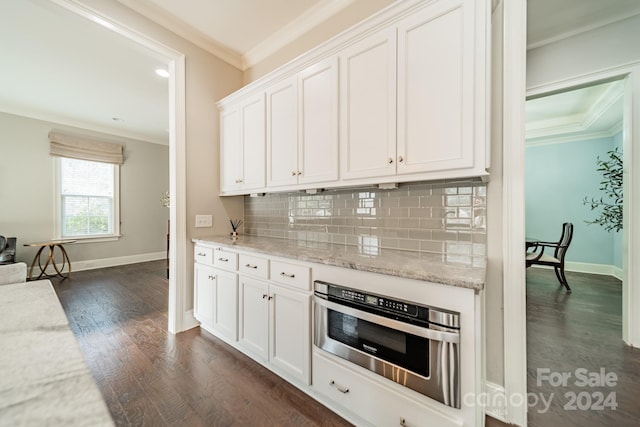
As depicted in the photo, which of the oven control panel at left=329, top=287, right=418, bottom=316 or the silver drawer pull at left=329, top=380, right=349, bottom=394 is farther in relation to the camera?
the silver drawer pull at left=329, top=380, right=349, bottom=394

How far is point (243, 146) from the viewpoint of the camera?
2.57m

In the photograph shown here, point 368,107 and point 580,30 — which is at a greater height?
point 580,30

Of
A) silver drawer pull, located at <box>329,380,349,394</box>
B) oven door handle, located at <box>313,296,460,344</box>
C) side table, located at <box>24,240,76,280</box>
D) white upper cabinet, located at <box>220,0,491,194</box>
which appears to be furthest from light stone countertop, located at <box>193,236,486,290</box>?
side table, located at <box>24,240,76,280</box>

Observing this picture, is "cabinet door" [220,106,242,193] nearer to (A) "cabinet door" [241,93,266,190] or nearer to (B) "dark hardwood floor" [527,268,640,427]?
(A) "cabinet door" [241,93,266,190]

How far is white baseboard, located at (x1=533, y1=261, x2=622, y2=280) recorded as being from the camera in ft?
14.8

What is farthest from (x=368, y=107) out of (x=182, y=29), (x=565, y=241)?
(x=565, y=241)

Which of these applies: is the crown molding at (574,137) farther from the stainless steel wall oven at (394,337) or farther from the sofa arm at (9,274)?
the sofa arm at (9,274)

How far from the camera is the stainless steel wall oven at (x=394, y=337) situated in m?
1.11

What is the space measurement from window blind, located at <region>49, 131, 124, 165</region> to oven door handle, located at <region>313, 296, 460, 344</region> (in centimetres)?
605

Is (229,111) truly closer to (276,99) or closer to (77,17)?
(276,99)

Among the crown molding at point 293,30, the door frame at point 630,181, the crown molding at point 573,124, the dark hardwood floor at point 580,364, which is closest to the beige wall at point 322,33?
the crown molding at point 293,30

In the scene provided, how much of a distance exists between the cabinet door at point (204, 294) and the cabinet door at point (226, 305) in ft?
0.24

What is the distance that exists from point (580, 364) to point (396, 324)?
1.98m

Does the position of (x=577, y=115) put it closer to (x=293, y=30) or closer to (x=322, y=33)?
Answer: (x=322, y=33)
